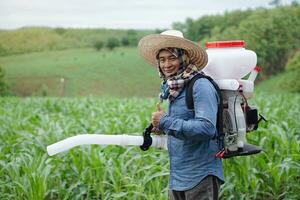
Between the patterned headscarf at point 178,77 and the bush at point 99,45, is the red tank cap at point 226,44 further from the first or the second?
the bush at point 99,45

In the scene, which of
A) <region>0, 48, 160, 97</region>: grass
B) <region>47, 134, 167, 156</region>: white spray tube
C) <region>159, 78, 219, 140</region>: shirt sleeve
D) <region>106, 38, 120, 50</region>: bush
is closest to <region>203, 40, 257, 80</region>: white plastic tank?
<region>159, 78, 219, 140</region>: shirt sleeve

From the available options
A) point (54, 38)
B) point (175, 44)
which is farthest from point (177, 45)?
point (54, 38)

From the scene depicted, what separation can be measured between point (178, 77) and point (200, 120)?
245 millimetres

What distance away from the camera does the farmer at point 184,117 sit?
212cm

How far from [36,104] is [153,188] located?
8933 millimetres

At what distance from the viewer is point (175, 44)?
2199mm

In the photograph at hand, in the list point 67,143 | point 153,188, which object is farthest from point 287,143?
point 67,143

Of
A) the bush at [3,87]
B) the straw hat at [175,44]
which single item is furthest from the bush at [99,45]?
the straw hat at [175,44]

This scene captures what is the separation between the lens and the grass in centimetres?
3816

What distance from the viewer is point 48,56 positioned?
143ft

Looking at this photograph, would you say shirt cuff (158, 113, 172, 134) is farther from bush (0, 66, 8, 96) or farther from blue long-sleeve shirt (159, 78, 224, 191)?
bush (0, 66, 8, 96)

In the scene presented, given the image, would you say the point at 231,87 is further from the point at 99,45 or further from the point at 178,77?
the point at 99,45

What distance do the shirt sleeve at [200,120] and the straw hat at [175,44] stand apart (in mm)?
128

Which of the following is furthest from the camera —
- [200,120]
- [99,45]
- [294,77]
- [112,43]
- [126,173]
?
[112,43]
